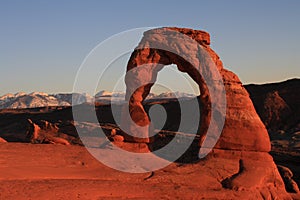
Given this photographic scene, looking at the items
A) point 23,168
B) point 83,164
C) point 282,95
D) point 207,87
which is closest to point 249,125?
Result: point 207,87

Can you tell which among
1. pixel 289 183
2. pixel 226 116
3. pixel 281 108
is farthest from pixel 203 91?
pixel 281 108

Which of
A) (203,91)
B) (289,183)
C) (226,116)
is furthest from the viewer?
(289,183)

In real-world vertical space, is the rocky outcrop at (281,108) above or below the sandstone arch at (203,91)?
below

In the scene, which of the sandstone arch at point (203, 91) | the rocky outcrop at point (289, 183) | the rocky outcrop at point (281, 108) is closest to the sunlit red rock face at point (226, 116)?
the sandstone arch at point (203, 91)

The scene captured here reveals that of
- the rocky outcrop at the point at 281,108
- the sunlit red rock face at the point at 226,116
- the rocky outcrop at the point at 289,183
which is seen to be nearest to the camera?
the sunlit red rock face at the point at 226,116

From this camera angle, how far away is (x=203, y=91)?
522 inches

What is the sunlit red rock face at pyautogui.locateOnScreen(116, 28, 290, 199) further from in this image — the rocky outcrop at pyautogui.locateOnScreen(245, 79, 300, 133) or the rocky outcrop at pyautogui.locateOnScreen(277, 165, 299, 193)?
the rocky outcrop at pyautogui.locateOnScreen(245, 79, 300, 133)

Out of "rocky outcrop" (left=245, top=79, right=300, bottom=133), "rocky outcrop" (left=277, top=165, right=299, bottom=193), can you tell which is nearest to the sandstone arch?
"rocky outcrop" (left=277, top=165, right=299, bottom=193)

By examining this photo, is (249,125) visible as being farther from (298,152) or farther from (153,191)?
(298,152)

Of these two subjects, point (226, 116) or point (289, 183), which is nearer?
point (226, 116)

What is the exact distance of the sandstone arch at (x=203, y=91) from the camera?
12516 millimetres

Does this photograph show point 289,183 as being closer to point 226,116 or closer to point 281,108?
point 226,116

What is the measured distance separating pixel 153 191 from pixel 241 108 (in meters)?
4.85

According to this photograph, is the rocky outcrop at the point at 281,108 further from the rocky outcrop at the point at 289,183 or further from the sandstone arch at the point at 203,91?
the sandstone arch at the point at 203,91
